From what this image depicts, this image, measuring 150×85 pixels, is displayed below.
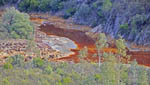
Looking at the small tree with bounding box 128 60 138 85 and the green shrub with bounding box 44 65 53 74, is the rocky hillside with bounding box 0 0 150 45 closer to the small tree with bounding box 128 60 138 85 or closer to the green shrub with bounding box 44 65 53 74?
the small tree with bounding box 128 60 138 85

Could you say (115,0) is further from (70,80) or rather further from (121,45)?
(70,80)

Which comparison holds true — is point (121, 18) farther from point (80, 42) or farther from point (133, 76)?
point (133, 76)

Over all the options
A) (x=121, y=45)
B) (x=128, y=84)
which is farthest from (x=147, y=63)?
(x=128, y=84)

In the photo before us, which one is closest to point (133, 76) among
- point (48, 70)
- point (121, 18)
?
point (48, 70)

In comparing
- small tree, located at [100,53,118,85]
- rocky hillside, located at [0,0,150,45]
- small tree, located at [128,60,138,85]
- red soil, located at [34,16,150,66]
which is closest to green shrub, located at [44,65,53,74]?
small tree, located at [100,53,118,85]

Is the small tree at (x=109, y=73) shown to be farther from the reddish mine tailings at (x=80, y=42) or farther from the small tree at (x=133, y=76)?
the reddish mine tailings at (x=80, y=42)

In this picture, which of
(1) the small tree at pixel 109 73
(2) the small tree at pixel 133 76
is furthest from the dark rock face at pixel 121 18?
(1) the small tree at pixel 109 73
